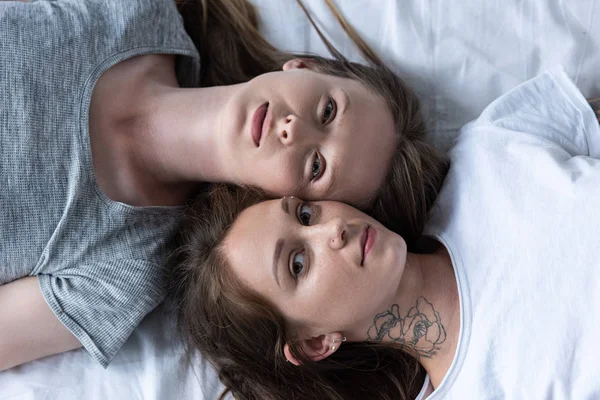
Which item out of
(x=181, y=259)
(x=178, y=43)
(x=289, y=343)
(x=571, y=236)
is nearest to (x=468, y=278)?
(x=571, y=236)

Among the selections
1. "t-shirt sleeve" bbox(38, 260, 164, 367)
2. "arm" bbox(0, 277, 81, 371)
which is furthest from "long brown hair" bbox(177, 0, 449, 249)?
"arm" bbox(0, 277, 81, 371)

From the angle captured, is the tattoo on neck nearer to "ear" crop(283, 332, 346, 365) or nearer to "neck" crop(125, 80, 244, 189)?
"ear" crop(283, 332, 346, 365)

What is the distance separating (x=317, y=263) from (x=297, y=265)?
5cm

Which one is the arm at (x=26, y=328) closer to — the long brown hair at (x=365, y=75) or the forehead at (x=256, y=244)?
the forehead at (x=256, y=244)

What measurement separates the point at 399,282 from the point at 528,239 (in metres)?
0.28

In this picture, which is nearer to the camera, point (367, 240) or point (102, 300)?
point (367, 240)

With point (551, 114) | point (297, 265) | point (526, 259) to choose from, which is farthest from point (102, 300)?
point (551, 114)

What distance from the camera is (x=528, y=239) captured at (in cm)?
129

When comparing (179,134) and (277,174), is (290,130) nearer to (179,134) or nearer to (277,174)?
(277,174)

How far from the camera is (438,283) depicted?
1.38 meters

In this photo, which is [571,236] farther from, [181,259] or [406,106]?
[181,259]

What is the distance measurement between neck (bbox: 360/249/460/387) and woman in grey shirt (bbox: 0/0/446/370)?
7.1 inches

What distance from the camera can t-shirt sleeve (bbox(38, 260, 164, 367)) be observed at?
1.37 m

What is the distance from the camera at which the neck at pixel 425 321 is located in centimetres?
134
